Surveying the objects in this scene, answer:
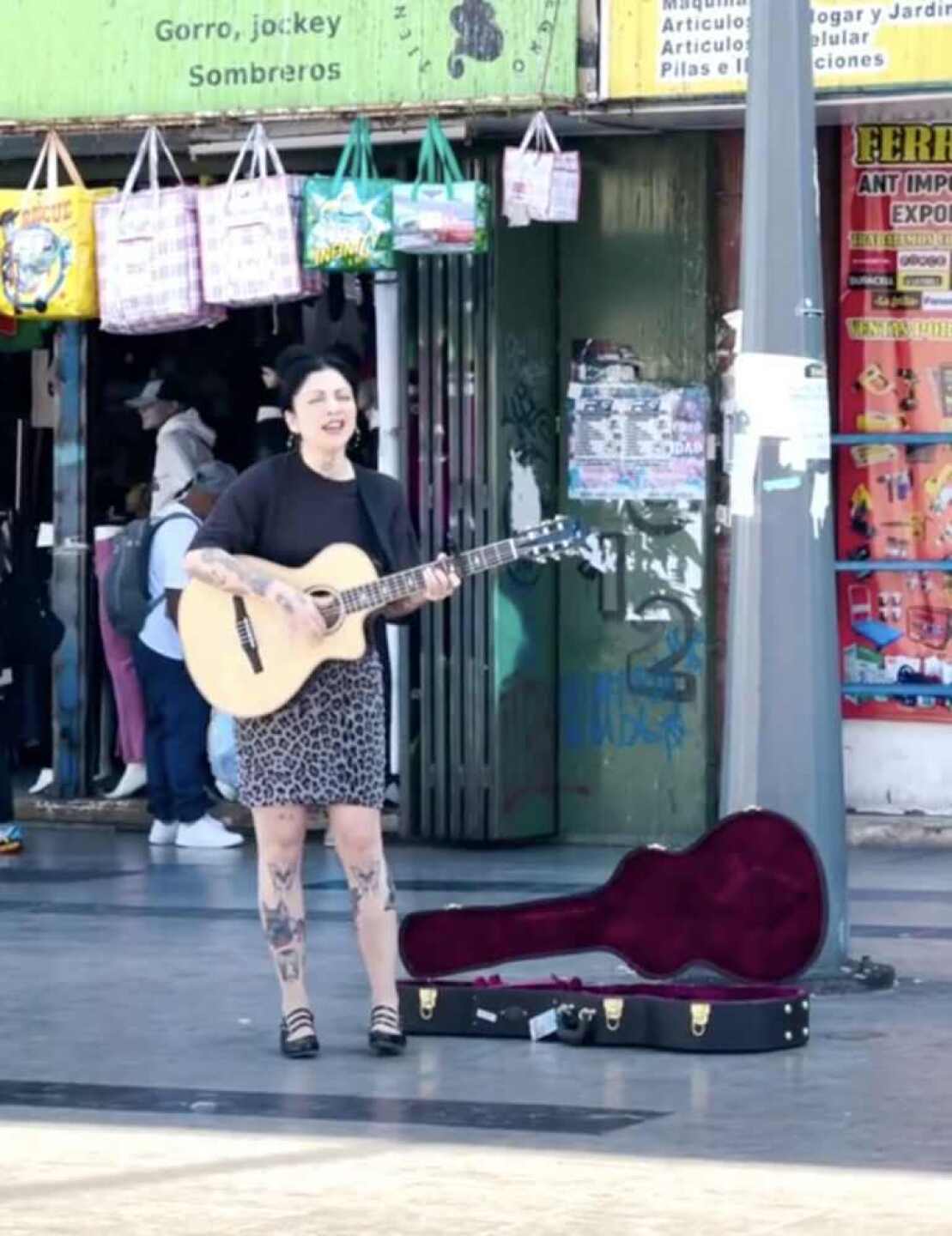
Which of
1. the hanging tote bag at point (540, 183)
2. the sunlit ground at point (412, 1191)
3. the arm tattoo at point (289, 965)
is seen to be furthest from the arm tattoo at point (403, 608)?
the hanging tote bag at point (540, 183)

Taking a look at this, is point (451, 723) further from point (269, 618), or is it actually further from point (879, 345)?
point (269, 618)

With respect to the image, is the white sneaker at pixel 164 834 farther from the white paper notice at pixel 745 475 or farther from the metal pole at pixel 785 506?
the white paper notice at pixel 745 475

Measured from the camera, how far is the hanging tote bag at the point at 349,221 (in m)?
13.3

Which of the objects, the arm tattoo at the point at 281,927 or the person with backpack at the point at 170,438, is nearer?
the arm tattoo at the point at 281,927

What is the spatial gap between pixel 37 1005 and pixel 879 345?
572 centimetres

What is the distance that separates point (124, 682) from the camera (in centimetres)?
1541

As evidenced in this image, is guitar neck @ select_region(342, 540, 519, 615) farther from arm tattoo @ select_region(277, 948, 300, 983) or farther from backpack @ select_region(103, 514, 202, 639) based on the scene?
backpack @ select_region(103, 514, 202, 639)

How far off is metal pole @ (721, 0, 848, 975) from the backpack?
4.79 metres

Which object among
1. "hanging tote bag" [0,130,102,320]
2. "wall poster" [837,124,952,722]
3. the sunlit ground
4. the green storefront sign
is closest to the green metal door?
"wall poster" [837,124,952,722]

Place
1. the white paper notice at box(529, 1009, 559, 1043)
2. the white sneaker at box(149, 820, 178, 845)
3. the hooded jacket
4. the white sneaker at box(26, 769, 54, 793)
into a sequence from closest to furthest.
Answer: the white paper notice at box(529, 1009, 559, 1043) < the white sneaker at box(149, 820, 178, 845) < the hooded jacket < the white sneaker at box(26, 769, 54, 793)

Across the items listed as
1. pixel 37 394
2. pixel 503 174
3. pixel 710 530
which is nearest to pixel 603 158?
pixel 503 174

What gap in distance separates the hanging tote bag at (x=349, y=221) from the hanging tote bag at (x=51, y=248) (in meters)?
1.11

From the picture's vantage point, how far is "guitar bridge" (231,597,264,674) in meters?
8.92

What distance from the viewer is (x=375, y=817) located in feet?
29.5
